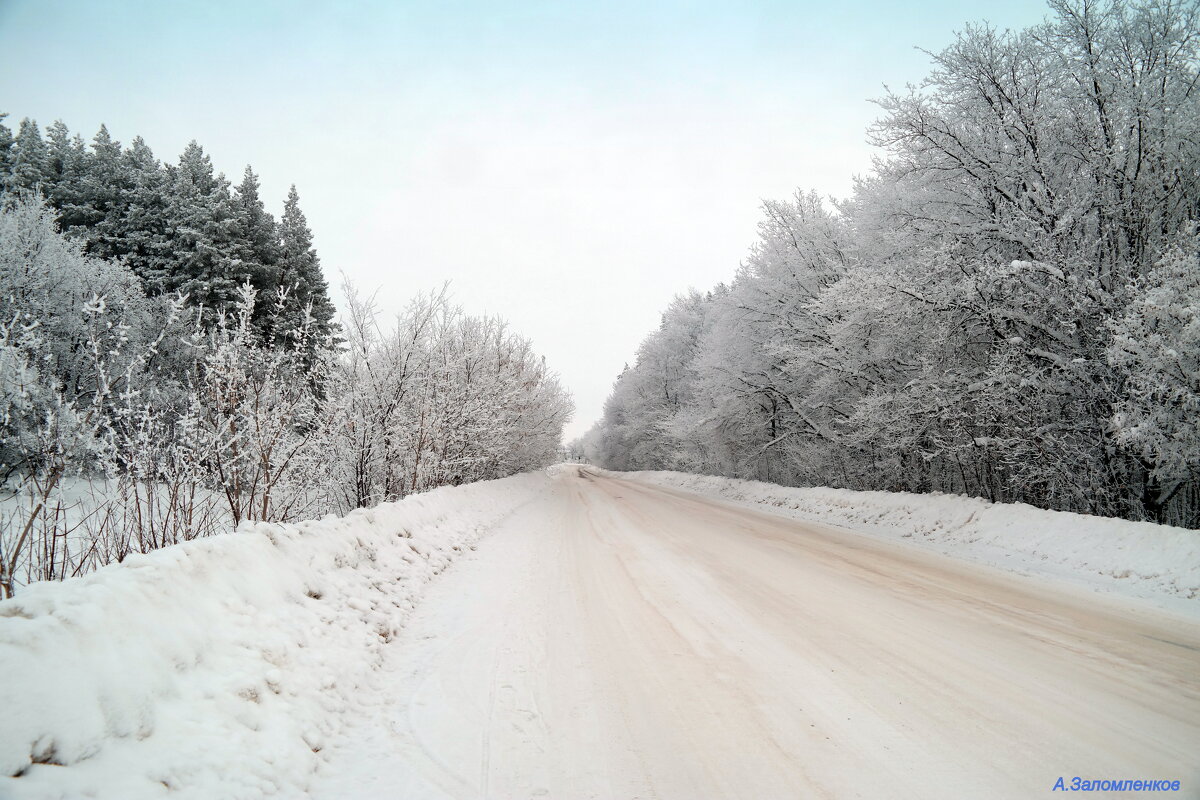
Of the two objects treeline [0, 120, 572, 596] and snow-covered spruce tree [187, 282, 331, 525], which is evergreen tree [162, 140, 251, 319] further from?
snow-covered spruce tree [187, 282, 331, 525]

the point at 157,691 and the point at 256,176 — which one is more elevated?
the point at 256,176

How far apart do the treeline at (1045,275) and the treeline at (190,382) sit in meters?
11.3

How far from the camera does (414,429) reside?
1080cm

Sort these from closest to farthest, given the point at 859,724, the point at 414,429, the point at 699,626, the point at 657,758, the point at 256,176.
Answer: the point at 657,758 → the point at 859,724 → the point at 699,626 → the point at 414,429 → the point at 256,176

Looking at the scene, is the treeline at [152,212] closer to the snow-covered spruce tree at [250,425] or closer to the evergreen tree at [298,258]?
the evergreen tree at [298,258]

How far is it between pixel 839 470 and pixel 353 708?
1856 centimetres

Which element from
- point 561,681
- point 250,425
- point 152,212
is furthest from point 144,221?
point 561,681

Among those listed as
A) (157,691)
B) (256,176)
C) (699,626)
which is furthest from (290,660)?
(256,176)

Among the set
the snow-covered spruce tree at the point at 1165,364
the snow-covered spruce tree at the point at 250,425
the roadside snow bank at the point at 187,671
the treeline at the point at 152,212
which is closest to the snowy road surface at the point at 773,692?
the roadside snow bank at the point at 187,671

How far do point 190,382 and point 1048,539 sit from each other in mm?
12640

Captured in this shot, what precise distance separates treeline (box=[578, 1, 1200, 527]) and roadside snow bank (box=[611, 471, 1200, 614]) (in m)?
1.22

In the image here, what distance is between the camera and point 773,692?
354 centimetres

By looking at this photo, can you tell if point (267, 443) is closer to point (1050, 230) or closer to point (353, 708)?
point (353, 708)

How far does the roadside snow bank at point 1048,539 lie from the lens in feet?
20.7
